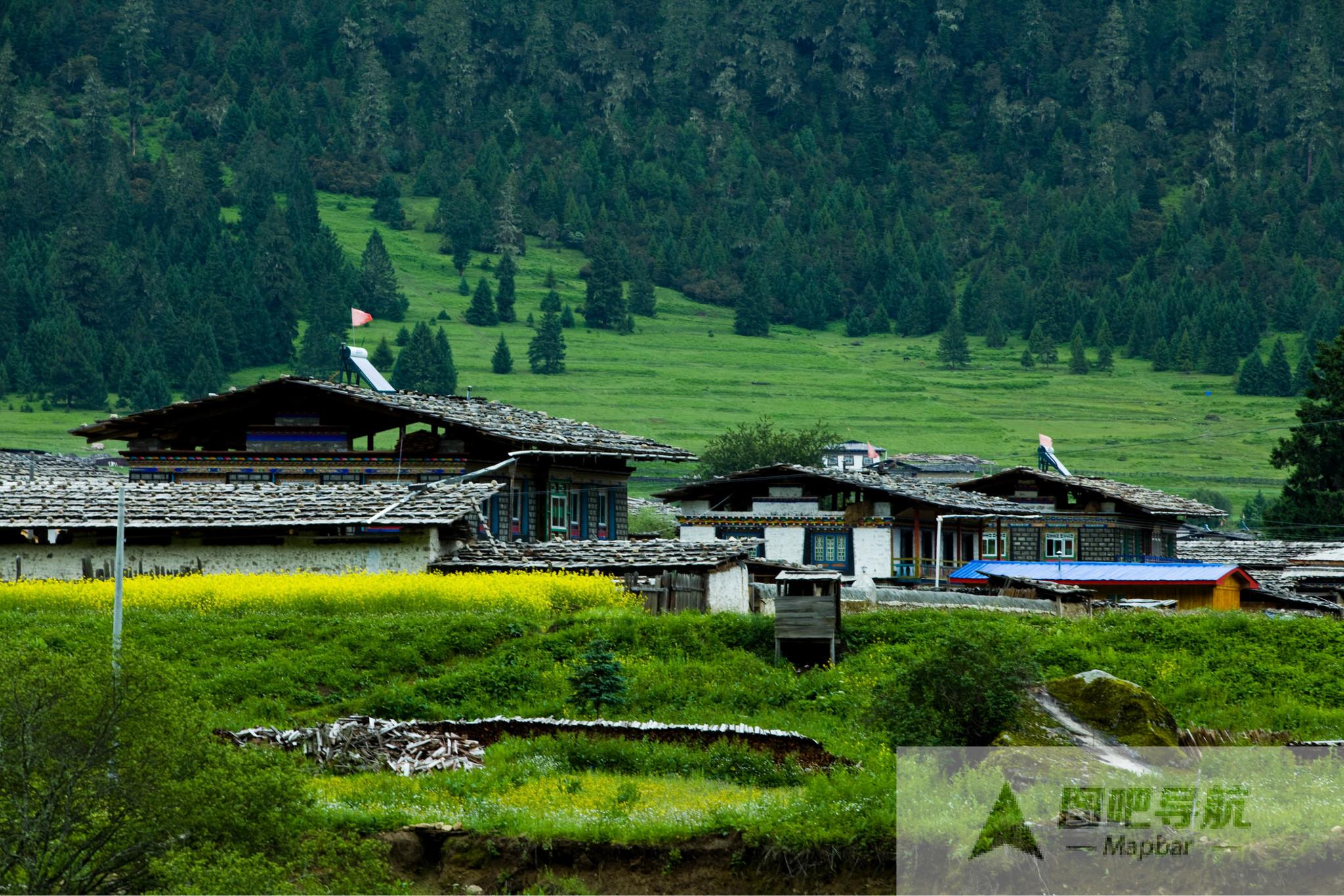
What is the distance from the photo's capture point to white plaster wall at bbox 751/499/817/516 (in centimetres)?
7244

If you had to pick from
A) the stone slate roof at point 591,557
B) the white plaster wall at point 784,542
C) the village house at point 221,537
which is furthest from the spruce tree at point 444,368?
the village house at point 221,537

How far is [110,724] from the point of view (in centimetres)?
1877

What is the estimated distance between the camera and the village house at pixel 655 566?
126 ft

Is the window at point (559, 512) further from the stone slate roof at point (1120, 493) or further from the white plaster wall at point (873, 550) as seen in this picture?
Result: the stone slate roof at point (1120, 493)

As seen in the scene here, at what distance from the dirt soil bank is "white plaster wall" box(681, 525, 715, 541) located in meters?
52.8

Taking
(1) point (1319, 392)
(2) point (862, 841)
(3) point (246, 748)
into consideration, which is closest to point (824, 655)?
(2) point (862, 841)

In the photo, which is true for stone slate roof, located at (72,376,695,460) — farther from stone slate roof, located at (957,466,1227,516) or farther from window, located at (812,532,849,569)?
stone slate roof, located at (957,466,1227,516)

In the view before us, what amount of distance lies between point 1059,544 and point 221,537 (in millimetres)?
49116

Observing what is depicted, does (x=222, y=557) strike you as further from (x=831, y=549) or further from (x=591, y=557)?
(x=831, y=549)

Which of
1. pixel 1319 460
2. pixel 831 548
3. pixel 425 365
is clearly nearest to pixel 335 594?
pixel 831 548

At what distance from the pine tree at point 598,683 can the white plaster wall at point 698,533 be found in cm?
4375

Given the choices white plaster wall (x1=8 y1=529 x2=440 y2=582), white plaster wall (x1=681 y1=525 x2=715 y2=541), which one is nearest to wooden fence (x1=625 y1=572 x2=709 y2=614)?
white plaster wall (x1=8 y1=529 x2=440 y2=582)

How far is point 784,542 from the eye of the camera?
7250 centimetres

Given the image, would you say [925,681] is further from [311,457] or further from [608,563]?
[311,457]
